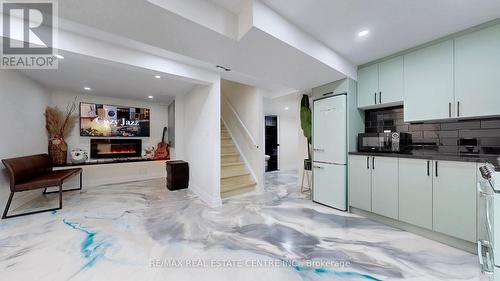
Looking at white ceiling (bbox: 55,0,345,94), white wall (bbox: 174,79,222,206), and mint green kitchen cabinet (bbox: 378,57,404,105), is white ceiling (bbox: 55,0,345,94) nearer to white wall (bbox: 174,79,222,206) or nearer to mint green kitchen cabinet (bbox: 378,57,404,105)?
mint green kitchen cabinet (bbox: 378,57,404,105)

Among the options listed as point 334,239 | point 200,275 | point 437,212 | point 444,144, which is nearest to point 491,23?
point 444,144

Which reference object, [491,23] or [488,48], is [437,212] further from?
[491,23]

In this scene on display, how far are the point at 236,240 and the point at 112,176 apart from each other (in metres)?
4.16

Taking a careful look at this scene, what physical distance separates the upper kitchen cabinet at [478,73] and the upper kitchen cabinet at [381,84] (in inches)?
20.9

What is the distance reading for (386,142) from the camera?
2.54 metres

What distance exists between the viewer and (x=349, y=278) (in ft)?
4.84

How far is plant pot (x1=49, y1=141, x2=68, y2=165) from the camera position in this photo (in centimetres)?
400

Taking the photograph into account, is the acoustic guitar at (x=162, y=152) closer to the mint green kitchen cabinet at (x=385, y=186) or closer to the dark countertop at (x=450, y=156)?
the dark countertop at (x=450, y=156)

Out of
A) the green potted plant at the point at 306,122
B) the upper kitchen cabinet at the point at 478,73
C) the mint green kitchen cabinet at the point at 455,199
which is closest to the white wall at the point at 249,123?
the green potted plant at the point at 306,122

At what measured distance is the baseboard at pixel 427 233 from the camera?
71.9 inches

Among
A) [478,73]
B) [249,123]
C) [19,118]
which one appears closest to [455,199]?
[478,73]

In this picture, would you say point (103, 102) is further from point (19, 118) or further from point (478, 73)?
point (478, 73)

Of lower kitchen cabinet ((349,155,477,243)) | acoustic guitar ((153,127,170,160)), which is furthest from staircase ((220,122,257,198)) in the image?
lower kitchen cabinet ((349,155,477,243))

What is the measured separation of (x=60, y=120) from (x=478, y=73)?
7234 millimetres
